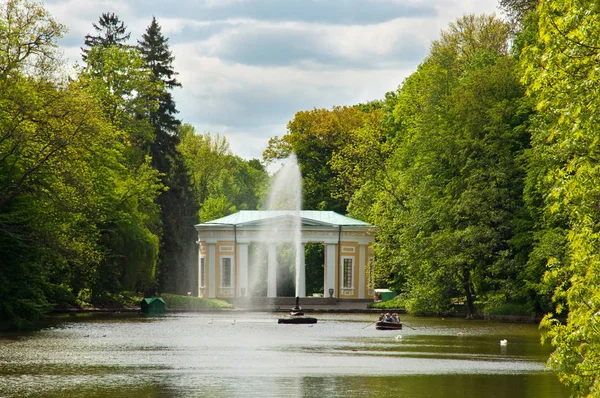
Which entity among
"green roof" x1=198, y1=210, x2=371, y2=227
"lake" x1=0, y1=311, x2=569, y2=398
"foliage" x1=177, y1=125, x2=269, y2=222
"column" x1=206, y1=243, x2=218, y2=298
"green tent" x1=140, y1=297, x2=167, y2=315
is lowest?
"lake" x1=0, y1=311, x2=569, y2=398

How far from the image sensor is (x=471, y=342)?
37.3 meters

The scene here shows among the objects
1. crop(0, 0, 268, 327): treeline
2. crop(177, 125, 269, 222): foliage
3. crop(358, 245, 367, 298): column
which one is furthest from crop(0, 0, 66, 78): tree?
crop(177, 125, 269, 222): foliage

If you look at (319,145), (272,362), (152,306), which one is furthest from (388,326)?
(319,145)

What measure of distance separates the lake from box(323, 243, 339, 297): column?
3137 centimetres

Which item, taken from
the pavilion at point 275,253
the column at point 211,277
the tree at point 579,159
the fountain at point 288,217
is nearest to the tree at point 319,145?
the fountain at point 288,217

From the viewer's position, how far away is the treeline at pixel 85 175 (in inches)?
1625

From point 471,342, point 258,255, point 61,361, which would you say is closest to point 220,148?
point 258,255

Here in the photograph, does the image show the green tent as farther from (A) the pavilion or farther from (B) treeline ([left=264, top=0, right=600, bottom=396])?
(A) the pavilion

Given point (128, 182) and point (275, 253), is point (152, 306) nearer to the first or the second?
point (128, 182)

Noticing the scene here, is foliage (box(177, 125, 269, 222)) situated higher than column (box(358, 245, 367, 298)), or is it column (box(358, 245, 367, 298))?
foliage (box(177, 125, 269, 222))

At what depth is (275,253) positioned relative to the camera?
78938 millimetres

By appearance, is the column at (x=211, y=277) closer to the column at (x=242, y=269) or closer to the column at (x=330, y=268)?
the column at (x=242, y=269)

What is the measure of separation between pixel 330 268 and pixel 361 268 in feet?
7.83

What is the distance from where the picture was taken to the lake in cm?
2195
